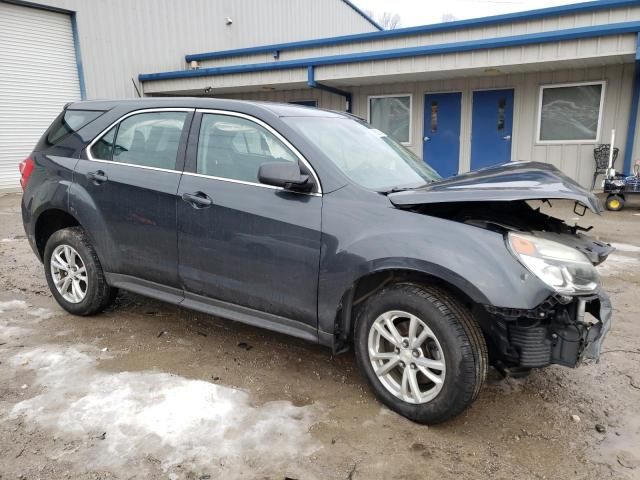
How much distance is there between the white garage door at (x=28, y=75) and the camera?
491 inches

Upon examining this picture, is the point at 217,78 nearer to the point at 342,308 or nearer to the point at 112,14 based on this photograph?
the point at 112,14

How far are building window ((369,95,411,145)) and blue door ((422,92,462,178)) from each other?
53 cm

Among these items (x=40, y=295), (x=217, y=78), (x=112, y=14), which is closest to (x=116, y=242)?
(x=40, y=295)

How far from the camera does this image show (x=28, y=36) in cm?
1270

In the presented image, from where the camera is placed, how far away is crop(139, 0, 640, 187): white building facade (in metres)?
9.42

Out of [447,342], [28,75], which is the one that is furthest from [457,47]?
[28,75]

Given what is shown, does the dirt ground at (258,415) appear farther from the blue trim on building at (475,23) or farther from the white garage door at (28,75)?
the white garage door at (28,75)

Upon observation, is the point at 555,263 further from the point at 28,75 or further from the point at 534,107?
the point at 28,75

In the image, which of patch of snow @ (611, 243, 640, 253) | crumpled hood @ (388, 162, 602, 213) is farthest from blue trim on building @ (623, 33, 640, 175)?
crumpled hood @ (388, 162, 602, 213)

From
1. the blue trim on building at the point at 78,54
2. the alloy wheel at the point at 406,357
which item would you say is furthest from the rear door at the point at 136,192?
the blue trim on building at the point at 78,54

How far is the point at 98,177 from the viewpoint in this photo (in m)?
3.76

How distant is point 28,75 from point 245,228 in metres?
12.9

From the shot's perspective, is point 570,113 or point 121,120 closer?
point 121,120

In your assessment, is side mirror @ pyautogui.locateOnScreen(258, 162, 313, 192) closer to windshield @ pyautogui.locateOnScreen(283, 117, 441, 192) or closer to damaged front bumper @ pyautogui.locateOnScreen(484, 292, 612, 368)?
windshield @ pyautogui.locateOnScreen(283, 117, 441, 192)
